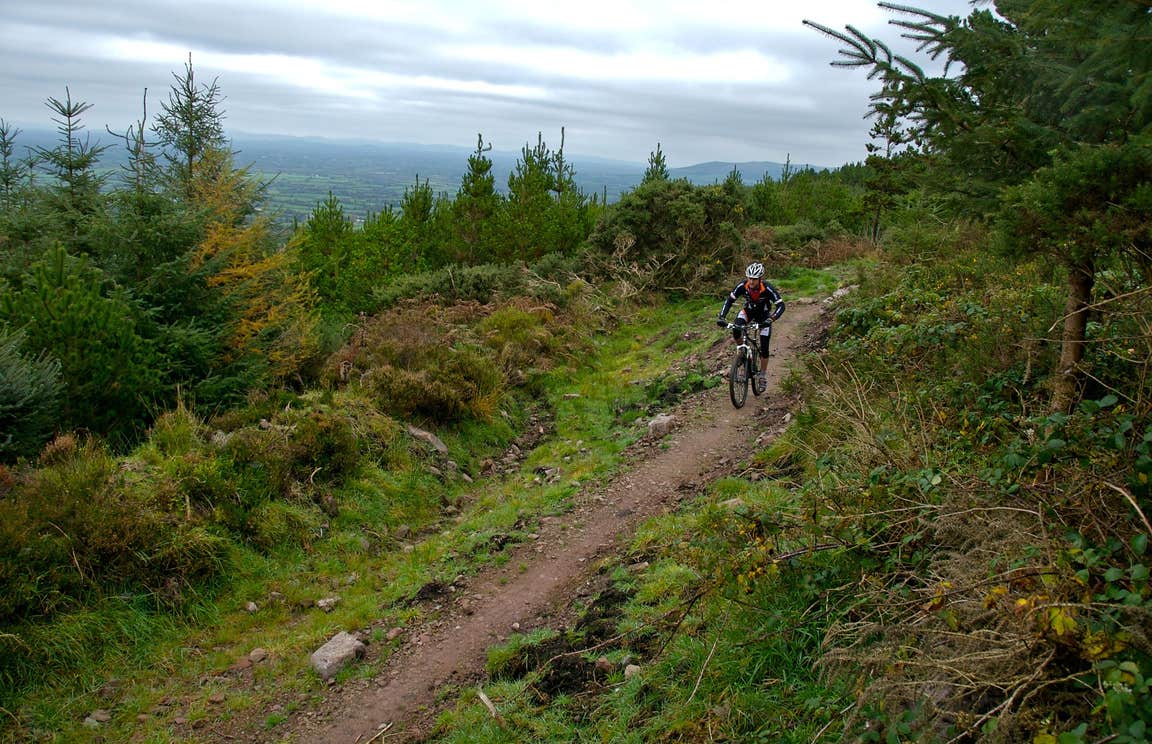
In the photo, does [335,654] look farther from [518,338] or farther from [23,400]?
[518,338]

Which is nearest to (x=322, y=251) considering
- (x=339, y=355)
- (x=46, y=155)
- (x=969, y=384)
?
(x=46, y=155)

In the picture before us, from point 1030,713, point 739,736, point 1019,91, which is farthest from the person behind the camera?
point 1019,91

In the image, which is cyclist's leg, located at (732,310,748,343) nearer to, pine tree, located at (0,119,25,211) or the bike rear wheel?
the bike rear wheel

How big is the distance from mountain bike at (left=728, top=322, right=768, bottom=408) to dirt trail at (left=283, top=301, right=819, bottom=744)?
0.68ft

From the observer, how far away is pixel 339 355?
39.1 ft

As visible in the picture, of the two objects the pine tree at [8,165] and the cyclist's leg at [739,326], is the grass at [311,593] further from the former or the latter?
the pine tree at [8,165]

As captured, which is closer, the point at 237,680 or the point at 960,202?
the point at 960,202

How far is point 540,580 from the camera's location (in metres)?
6.81

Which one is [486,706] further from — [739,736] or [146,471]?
[146,471]

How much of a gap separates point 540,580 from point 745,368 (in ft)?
16.9

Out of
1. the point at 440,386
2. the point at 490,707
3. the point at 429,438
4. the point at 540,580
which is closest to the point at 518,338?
the point at 440,386

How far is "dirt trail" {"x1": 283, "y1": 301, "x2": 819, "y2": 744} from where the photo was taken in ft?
17.4

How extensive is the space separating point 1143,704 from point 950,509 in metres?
1.50

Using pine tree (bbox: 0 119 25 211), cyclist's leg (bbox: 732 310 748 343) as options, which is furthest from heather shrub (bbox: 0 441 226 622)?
pine tree (bbox: 0 119 25 211)
